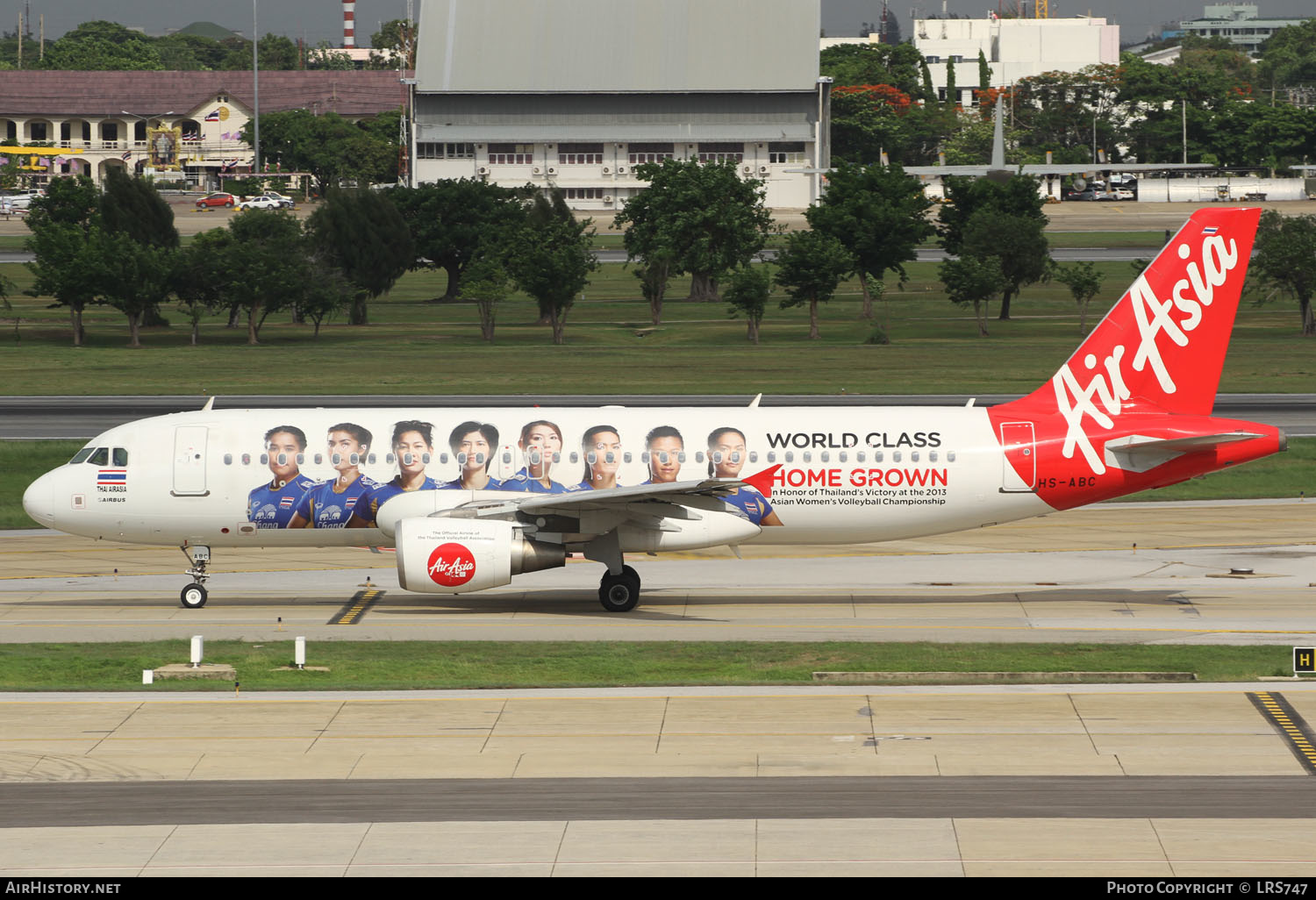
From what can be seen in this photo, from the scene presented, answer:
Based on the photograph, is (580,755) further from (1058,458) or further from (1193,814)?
(1058,458)

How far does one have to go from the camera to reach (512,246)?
103438mm

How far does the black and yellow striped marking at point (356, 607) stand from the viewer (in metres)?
35.0

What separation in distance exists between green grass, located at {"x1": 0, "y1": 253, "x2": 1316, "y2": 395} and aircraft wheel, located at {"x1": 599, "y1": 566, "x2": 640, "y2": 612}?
3751cm

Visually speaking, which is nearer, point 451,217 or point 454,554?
point 454,554

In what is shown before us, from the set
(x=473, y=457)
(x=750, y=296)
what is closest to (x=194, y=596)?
(x=473, y=457)

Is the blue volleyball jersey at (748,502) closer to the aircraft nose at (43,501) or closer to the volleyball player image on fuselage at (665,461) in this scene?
the volleyball player image on fuselage at (665,461)

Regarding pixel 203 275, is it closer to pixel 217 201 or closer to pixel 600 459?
pixel 600 459

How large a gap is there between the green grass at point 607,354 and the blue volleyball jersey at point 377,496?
3800 cm

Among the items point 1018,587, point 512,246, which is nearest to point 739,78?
point 512,246

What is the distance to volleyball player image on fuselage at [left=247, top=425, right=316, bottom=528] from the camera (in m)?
35.7

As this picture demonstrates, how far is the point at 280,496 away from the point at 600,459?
24.2 ft

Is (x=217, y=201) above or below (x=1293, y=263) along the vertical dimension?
above

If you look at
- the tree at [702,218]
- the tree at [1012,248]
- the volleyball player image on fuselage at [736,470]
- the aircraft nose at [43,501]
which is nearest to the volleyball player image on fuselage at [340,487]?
the aircraft nose at [43,501]

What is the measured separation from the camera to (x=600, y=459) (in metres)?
35.7
